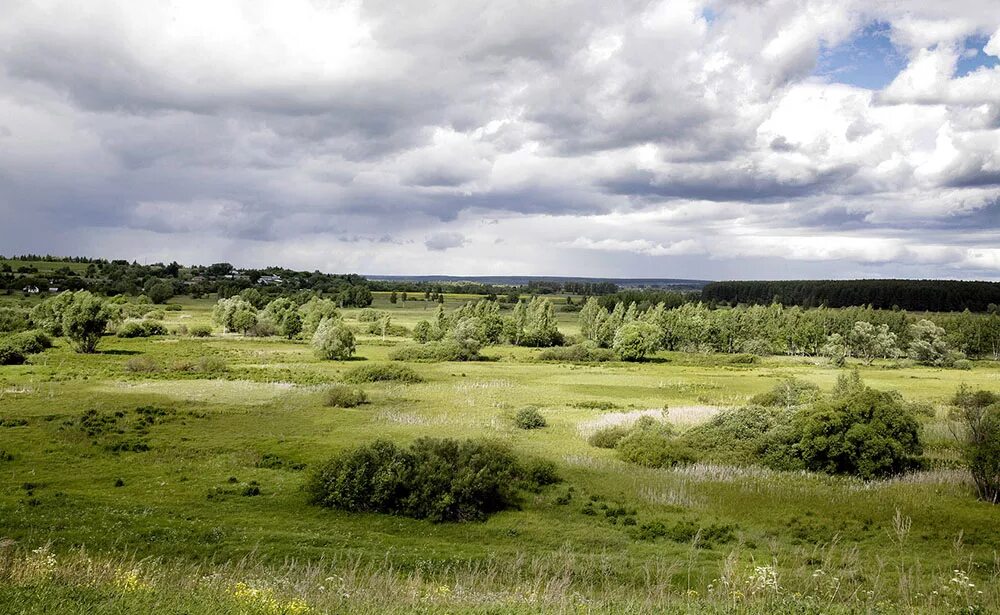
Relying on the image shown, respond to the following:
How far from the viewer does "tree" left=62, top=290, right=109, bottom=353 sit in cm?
9900

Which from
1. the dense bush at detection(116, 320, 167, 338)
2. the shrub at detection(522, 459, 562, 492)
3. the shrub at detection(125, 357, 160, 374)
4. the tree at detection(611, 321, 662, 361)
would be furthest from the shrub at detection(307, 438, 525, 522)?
the dense bush at detection(116, 320, 167, 338)

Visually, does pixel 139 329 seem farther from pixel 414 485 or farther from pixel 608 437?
pixel 414 485

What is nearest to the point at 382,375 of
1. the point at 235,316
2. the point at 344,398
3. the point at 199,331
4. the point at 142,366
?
the point at 344,398

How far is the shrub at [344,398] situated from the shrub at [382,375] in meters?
16.1

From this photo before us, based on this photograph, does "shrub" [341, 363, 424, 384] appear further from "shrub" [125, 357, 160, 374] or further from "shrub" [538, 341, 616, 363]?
"shrub" [538, 341, 616, 363]

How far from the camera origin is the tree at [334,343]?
104688mm

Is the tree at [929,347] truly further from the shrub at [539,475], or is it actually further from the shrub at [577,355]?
the shrub at [539,475]

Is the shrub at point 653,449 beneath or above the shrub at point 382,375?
above

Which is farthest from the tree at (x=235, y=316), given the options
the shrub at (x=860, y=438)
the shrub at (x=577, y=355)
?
the shrub at (x=860, y=438)

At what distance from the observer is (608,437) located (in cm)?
4716

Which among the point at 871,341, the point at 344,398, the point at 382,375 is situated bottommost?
the point at 382,375

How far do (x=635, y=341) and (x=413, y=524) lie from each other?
98.0 meters

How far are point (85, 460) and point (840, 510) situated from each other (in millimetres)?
43069

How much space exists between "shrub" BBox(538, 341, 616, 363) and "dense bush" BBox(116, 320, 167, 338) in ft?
276
